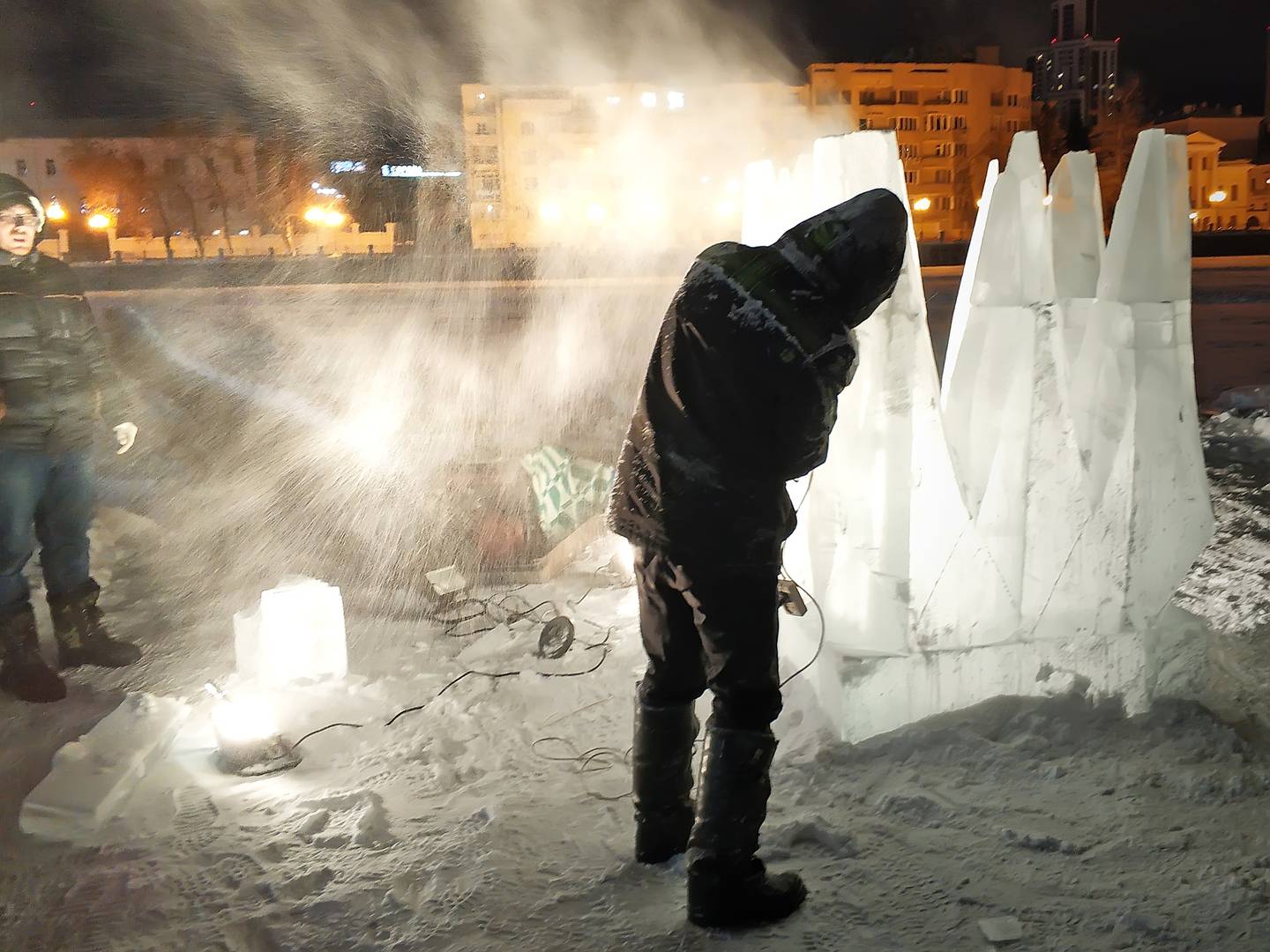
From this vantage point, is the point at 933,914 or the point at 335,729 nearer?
the point at 933,914

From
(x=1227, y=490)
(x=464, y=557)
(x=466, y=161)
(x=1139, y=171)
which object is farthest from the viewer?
(x=466, y=161)

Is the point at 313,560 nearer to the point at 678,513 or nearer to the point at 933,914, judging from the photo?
the point at 678,513

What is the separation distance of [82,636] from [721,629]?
141 inches

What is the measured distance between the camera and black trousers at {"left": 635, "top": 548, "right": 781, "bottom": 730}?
2.52 meters

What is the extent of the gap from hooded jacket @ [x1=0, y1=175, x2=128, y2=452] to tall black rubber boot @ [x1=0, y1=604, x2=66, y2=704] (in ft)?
2.57

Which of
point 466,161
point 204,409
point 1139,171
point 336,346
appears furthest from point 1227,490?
point 466,161

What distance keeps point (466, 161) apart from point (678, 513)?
44533 mm

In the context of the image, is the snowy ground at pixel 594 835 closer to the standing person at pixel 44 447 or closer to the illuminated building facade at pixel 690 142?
the standing person at pixel 44 447

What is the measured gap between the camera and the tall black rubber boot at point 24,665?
4180 millimetres

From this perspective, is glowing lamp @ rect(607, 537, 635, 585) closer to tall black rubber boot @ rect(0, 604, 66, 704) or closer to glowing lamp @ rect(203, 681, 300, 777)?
glowing lamp @ rect(203, 681, 300, 777)

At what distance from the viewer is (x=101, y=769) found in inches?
131

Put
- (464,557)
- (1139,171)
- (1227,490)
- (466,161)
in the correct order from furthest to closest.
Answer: (466,161) → (1227,490) → (464,557) → (1139,171)

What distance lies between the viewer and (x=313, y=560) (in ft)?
20.5

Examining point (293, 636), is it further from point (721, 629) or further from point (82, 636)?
point (721, 629)
